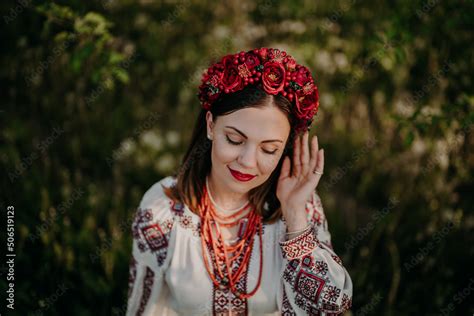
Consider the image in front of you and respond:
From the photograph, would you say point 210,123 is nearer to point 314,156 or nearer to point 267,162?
point 267,162

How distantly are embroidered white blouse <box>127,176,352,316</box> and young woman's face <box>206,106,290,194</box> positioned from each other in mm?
367

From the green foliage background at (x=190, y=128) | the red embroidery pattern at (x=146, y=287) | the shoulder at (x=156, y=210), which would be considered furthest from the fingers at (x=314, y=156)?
the red embroidery pattern at (x=146, y=287)

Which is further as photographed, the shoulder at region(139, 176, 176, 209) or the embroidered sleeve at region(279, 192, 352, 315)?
the shoulder at region(139, 176, 176, 209)

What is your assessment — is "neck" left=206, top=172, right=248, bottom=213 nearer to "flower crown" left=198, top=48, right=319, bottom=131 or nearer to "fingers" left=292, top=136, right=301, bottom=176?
"fingers" left=292, top=136, right=301, bottom=176

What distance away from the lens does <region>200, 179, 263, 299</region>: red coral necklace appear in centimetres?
214

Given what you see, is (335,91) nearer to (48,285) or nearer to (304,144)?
(304,144)

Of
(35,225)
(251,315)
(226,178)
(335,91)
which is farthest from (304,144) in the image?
(335,91)

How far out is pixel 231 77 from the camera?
1877 mm

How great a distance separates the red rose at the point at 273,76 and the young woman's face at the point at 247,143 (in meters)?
0.09

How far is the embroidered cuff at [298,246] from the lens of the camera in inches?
79.9

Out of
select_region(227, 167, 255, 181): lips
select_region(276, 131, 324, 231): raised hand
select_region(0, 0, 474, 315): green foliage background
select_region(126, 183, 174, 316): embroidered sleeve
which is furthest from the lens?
select_region(0, 0, 474, 315): green foliage background

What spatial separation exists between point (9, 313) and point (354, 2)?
16.6ft

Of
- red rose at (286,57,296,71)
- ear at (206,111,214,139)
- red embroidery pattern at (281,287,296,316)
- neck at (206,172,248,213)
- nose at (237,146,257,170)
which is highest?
red rose at (286,57,296,71)

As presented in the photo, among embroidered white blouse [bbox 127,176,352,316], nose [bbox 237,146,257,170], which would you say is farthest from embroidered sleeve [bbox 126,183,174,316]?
nose [bbox 237,146,257,170]
